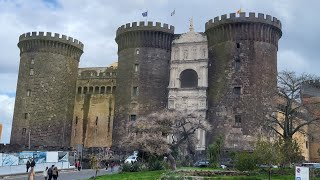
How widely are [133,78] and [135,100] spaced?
→ 264 cm

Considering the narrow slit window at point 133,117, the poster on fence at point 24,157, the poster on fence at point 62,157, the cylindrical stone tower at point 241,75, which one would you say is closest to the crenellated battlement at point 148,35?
the cylindrical stone tower at point 241,75

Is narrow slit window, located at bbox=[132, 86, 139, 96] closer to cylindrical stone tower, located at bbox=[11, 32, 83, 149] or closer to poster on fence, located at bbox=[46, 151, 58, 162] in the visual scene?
cylindrical stone tower, located at bbox=[11, 32, 83, 149]

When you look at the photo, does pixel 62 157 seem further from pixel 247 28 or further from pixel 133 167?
pixel 247 28

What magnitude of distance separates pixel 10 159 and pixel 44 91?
77.5 feet

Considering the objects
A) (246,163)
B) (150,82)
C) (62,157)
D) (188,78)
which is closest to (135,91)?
(150,82)

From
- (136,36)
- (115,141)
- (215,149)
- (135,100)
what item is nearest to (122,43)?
(136,36)

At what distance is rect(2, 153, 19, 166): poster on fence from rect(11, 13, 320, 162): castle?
18.0 m

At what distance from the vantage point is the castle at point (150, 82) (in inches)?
1893

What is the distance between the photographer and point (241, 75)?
159ft

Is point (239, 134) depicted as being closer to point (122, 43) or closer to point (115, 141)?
point (115, 141)

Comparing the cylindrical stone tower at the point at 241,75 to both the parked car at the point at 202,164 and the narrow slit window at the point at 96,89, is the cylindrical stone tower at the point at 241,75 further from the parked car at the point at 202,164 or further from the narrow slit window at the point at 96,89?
the narrow slit window at the point at 96,89

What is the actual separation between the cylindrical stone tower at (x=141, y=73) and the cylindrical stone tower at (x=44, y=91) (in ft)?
26.3

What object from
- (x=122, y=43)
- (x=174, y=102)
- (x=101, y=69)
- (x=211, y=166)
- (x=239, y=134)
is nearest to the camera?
(x=211, y=166)

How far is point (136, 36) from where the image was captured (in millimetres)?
54062
